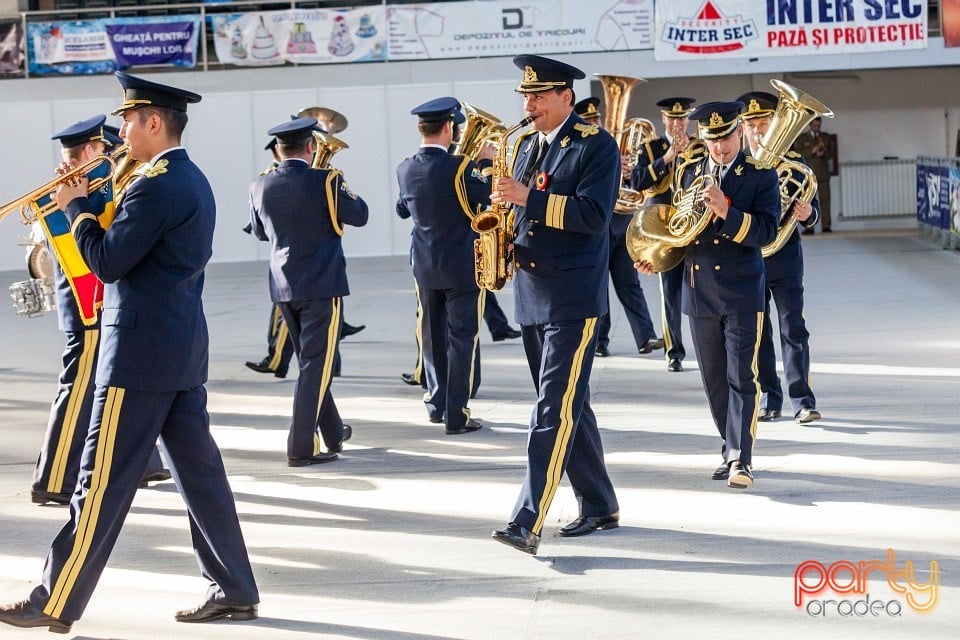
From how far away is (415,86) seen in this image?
2211 cm

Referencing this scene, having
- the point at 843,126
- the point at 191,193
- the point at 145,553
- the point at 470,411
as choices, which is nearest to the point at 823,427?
the point at 470,411

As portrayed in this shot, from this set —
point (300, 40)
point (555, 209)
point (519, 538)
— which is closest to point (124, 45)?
point (300, 40)

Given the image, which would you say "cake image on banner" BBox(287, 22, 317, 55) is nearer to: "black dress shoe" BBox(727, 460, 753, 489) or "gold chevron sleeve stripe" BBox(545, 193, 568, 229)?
"black dress shoe" BBox(727, 460, 753, 489)

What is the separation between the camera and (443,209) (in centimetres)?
896

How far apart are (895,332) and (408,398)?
177 inches

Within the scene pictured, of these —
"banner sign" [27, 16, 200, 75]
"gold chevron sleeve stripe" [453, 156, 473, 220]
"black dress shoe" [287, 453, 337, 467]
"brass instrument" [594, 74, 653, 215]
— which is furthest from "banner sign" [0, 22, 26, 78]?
"black dress shoe" [287, 453, 337, 467]

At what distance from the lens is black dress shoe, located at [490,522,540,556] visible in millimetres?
5754

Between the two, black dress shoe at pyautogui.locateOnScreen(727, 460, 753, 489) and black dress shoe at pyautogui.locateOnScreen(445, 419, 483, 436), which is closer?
black dress shoe at pyautogui.locateOnScreen(727, 460, 753, 489)

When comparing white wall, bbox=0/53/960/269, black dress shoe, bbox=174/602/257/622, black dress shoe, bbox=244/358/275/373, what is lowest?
black dress shoe, bbox=174/602/257/622

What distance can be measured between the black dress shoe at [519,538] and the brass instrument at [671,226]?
206 cm

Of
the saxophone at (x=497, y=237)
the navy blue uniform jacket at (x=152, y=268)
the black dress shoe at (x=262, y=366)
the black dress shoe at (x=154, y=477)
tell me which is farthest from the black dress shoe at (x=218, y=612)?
the black dress shoe at (x=262, y=366)

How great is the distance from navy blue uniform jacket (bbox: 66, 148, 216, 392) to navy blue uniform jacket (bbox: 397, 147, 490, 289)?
386 centimetres

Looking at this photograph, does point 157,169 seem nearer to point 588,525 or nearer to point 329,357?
point 588,525

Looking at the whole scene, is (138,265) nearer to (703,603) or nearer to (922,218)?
(703,603)
